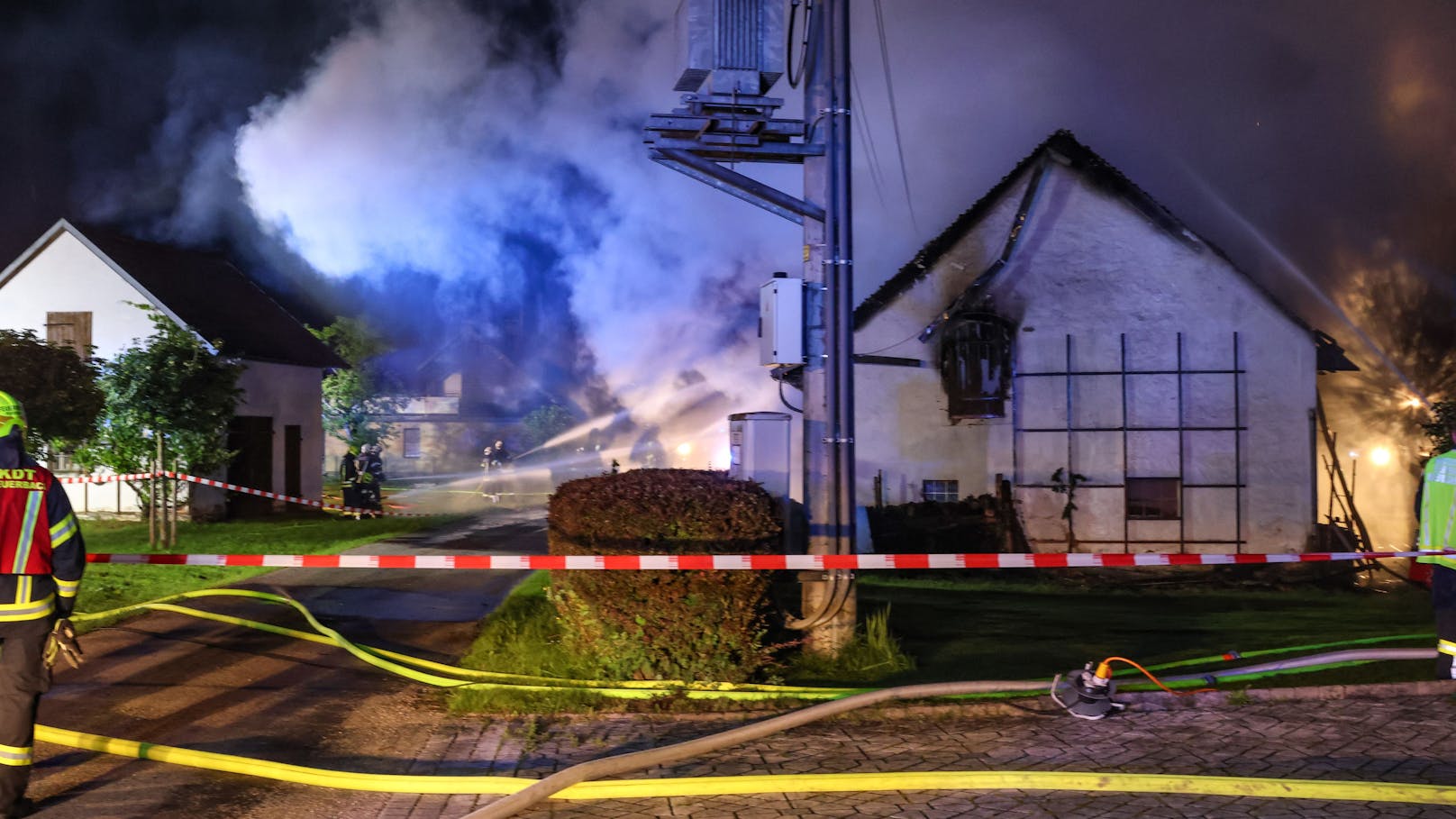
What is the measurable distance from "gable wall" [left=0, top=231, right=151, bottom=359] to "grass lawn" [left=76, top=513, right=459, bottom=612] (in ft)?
15.0

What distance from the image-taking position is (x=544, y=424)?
55156 mm

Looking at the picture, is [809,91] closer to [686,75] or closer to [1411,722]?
[686,75]

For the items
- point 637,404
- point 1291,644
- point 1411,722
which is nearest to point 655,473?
point 1411,722

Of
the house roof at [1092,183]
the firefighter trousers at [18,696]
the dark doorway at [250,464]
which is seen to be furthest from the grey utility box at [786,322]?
the dark doorway at [250,464]

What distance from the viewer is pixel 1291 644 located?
8805mm

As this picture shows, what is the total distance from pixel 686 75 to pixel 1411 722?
254 inches

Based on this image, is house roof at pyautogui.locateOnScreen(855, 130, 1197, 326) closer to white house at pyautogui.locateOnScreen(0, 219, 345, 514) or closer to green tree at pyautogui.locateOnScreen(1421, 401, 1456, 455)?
green tree at pyautogui.locateOnScreen(1421, 401, 1456, 455)

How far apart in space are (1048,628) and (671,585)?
454 cm

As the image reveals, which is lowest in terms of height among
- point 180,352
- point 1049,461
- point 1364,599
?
point 1364,599

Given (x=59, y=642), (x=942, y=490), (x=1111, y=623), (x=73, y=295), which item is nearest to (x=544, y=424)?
(x=73, y=295)

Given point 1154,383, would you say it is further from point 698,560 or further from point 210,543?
point 210,543

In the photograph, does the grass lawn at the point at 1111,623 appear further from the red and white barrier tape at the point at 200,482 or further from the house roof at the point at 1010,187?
the red and white barrier tape at the point at 200,482

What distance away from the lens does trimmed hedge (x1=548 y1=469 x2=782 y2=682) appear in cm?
665

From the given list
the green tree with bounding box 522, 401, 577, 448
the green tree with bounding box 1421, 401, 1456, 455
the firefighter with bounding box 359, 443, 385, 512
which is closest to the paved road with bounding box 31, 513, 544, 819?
the firefighter with bounding box 359, 443, 385, 512
